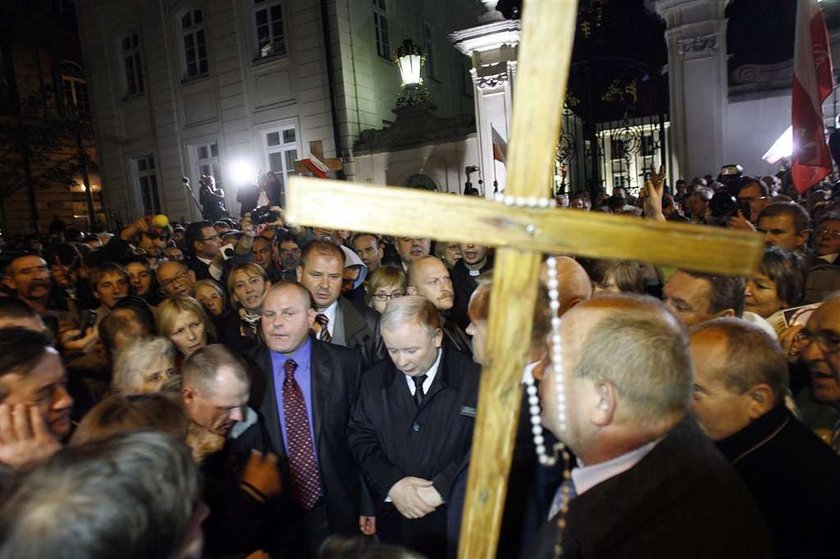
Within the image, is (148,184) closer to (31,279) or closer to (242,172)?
(242,172)

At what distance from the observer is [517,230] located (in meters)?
1.15

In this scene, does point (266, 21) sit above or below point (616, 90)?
above

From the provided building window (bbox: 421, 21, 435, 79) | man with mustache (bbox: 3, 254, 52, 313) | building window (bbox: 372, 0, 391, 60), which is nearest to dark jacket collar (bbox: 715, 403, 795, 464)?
man with mustache (bbox: 3, 254, 52, 313)

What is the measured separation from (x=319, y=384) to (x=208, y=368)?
86 cm

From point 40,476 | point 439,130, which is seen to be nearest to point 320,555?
point 40,476

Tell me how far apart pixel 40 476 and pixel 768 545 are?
170 centimetres

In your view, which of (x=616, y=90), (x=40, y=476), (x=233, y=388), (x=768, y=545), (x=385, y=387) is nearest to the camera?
(x=40, y=476)

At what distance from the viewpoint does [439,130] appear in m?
13.1

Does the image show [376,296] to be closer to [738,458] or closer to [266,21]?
[738,458]

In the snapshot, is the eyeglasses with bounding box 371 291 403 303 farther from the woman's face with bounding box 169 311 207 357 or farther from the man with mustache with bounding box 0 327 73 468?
the man with mustache with bounding box 0 327 73 468

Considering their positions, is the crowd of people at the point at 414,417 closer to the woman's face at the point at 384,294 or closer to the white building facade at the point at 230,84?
the woman's face at the point at 384,294

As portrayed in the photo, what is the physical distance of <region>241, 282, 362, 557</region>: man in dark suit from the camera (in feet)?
10.6

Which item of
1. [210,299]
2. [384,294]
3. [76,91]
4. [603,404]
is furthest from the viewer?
[76,91]

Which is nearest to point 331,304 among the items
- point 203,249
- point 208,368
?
point 208,368
